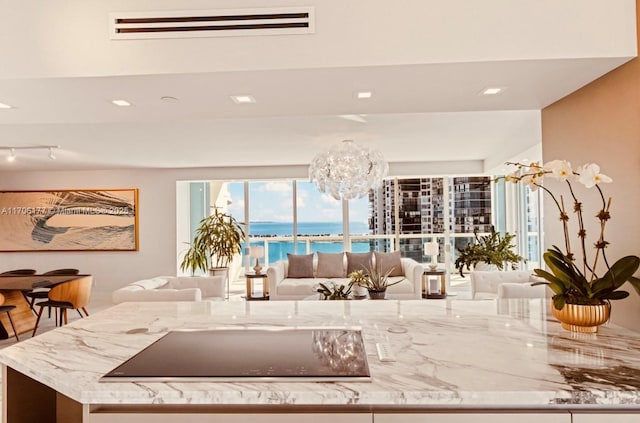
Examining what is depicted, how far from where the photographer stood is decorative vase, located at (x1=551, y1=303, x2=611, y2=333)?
5.18 feet

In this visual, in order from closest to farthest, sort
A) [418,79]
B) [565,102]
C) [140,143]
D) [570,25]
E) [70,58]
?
1. [570,25]
2. [70,58]
3. [418,79]
4. [565,102]
5. [140,143]

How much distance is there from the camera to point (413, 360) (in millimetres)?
1302

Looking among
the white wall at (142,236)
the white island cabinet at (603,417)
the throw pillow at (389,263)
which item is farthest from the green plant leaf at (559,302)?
the white wall at (142,236)

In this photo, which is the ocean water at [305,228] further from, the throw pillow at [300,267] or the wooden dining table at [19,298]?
the wooden dining table at [19,298]

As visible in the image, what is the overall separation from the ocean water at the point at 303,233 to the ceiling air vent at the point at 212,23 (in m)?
6.64

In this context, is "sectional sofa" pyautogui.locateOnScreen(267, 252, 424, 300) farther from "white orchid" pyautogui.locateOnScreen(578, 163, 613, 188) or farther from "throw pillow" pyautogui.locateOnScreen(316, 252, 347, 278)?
"white orchid" pyautogui.locateOnScreen(578, 163, 613, 188)

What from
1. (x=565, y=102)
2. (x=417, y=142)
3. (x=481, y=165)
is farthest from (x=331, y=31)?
(x=481, y=165)

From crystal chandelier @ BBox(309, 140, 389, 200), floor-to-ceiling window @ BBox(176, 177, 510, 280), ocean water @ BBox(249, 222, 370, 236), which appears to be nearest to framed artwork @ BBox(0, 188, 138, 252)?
floor-to-ceiling window @ BBox(176, 177, 510, 280)

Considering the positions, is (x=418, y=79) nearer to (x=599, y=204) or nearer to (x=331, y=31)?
(x=331, y=31)

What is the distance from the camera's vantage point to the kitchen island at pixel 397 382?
108 cm

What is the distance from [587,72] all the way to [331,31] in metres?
1.25

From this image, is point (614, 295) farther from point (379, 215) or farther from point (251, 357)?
point (379, 215)

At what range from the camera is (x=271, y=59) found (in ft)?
6.21

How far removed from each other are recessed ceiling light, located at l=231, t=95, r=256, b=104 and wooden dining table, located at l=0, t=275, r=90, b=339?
414cm
